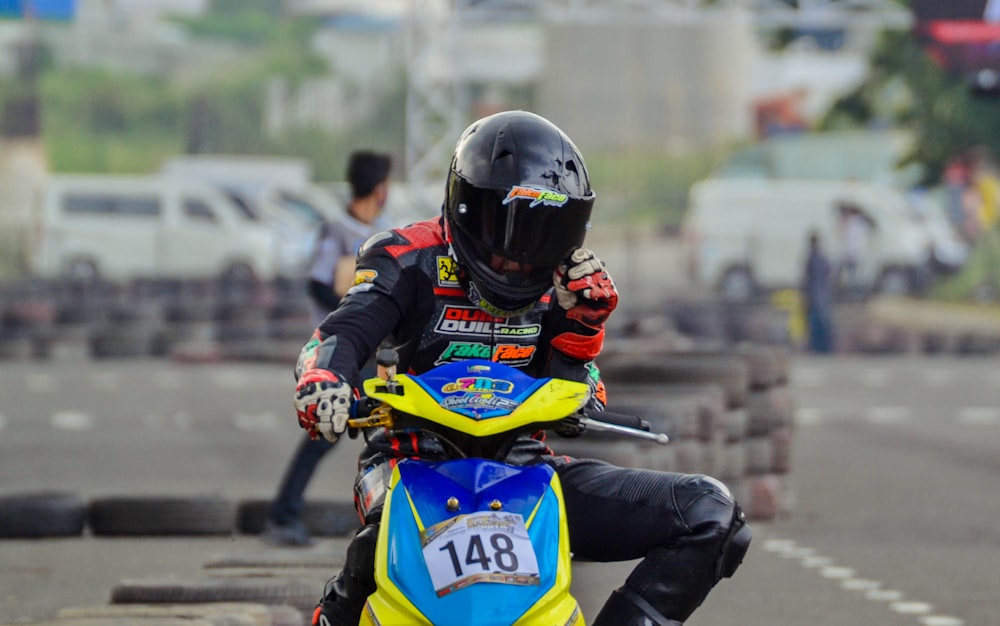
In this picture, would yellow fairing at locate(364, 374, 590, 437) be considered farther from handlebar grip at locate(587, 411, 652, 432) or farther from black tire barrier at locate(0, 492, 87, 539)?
black tire barrier at locate(0, 492, 87, 539)

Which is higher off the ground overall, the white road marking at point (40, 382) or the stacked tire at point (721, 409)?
the stacked tire at point (721, 409)

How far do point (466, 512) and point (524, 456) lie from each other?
0.43 m

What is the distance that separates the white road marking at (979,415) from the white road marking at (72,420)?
6737mm

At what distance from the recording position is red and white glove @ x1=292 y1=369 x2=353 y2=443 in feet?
12.5

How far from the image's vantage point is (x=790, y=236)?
3222 centimetres

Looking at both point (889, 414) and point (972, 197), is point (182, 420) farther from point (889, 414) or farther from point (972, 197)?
point (972, 197)

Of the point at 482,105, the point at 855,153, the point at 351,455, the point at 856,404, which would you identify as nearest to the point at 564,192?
the point at 351,455

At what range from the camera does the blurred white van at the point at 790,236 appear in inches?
1248

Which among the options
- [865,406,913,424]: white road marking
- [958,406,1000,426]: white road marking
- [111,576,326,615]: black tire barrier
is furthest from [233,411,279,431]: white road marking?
[111,576,326,615]: black tire barrier

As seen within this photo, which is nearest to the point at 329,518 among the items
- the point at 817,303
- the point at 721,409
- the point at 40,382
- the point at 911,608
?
the point at 721,409

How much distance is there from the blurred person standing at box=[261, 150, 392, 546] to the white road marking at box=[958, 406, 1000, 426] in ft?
25.5

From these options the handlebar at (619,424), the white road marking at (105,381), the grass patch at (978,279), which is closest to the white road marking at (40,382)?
the white road marking at (105,381)

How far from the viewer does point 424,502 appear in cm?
376

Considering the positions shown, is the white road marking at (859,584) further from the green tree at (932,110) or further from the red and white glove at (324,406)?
the green tree at (932,110)
